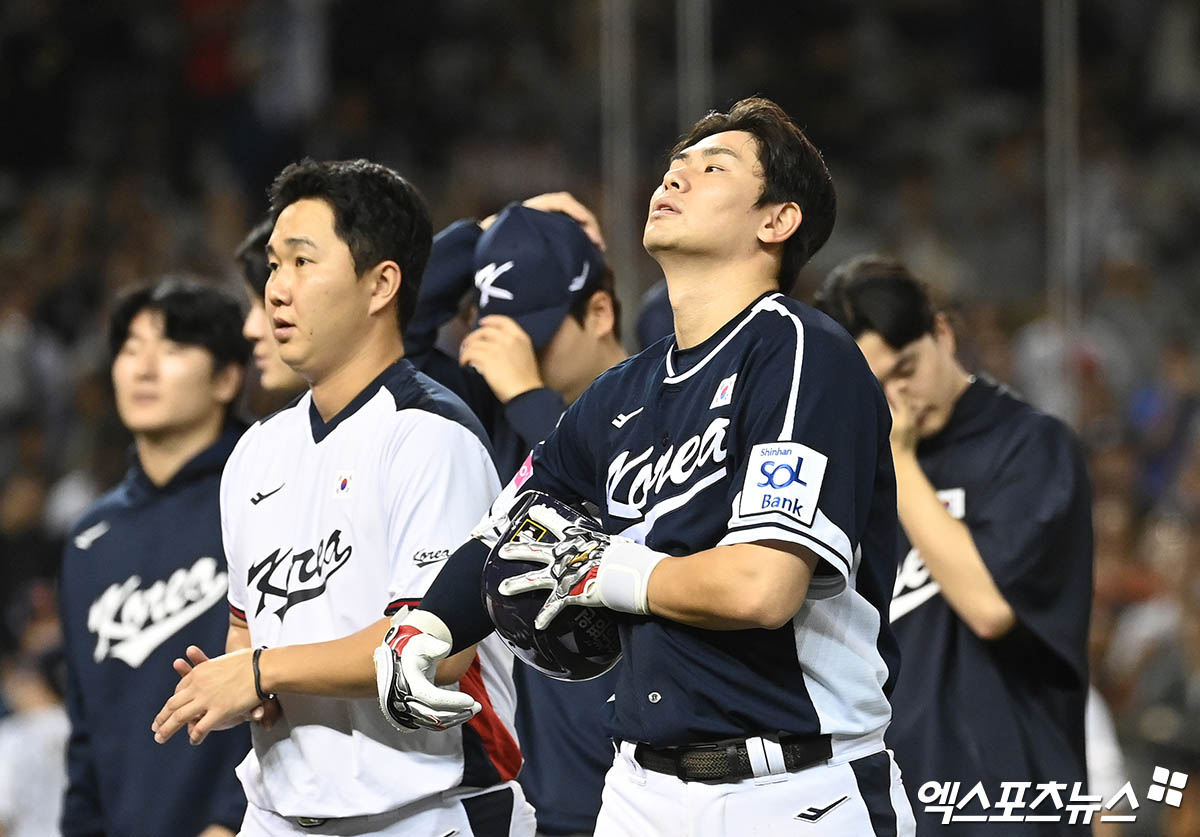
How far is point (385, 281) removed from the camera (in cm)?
279

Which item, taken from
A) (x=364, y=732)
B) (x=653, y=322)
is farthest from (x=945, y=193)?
(x=364, y=732)

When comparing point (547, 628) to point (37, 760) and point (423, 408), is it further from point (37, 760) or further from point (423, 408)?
point (37, 760)

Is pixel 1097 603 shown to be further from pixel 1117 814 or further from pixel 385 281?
pixel 385 281

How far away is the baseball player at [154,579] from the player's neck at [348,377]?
92 cm

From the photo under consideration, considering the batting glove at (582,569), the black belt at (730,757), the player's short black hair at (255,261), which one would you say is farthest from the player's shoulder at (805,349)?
the player's short black hair at (255,261)

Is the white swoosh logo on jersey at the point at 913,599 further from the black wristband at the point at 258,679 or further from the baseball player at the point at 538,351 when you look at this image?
the black wristband at the point at 258,679

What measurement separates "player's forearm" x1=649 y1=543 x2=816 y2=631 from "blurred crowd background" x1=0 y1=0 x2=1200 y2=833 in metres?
3.17

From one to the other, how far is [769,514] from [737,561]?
77 millimetres

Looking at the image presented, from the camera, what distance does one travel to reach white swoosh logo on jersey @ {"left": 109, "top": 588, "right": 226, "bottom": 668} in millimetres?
3479

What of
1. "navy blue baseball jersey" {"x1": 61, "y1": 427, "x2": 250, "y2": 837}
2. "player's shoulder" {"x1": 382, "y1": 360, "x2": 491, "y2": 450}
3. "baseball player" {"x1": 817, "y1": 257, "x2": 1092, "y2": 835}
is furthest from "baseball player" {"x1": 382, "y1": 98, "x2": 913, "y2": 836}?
"navy blue baseball jersey" {"x1": 61, "y1": 427, "x2": 250, "y2": 837}

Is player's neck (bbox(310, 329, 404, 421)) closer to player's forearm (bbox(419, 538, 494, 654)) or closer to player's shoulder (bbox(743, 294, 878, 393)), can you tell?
player's forearm (bbox(419, 538, 494, 654))

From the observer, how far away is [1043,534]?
3.26m


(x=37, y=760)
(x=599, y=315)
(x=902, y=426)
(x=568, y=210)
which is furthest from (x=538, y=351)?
(x=37, y=760)

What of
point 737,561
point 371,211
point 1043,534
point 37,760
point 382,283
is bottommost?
point 37,760
